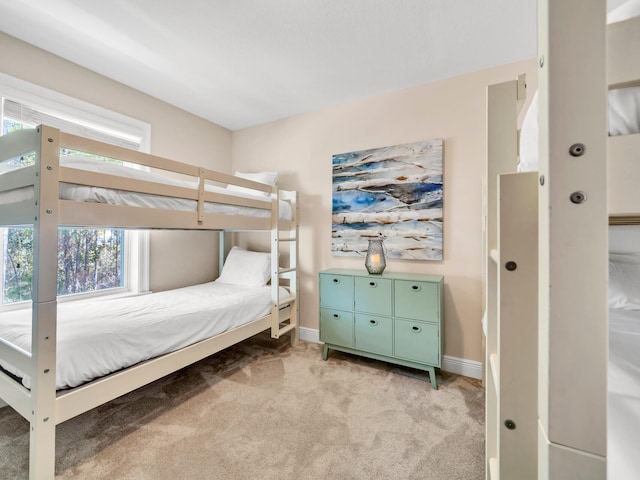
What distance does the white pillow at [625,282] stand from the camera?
1357 mm

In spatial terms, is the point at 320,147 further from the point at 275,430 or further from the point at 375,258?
the point at 275,430

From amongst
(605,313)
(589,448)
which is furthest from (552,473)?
(605,313)

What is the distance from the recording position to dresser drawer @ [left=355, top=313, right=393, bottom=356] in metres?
2.15

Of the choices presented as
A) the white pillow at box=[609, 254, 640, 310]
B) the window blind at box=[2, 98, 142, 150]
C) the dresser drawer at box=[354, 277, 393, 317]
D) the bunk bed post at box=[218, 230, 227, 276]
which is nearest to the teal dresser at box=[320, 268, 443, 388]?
the dresser drawer at box=[354, 277, 393, 317]

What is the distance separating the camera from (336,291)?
2.36 m

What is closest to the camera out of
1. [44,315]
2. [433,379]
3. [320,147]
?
[44,315]

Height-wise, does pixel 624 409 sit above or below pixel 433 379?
above

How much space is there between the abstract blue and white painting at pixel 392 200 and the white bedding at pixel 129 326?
106cm

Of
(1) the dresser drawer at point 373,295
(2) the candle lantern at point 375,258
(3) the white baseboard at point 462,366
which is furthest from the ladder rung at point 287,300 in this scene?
(3) the white baseboard at point 462,366

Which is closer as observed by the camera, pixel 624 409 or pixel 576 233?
pixel 576 233

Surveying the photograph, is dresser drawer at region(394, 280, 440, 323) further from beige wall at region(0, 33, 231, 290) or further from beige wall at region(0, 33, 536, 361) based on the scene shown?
beige wall at region(0, 33, 231, 290)

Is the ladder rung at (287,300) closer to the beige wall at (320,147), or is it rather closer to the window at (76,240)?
the beige wall at (320,147)

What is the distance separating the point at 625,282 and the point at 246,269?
2.71 meters

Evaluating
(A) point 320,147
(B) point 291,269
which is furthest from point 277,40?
(B) point 291,269
